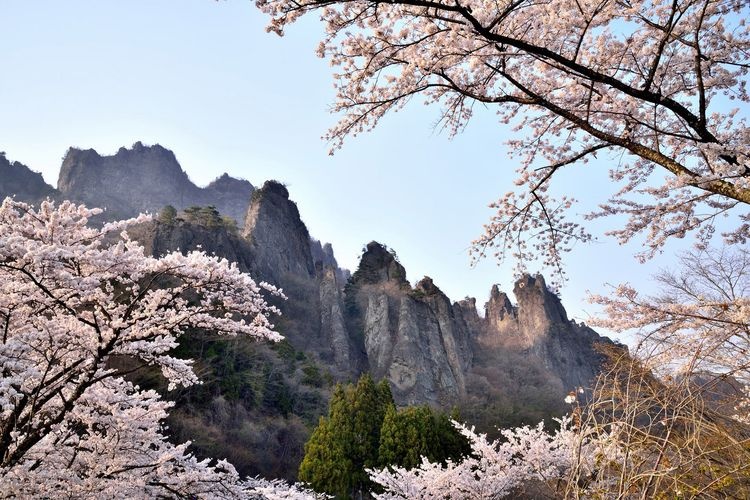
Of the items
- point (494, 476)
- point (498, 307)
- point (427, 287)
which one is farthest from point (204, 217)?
point (498, 307)

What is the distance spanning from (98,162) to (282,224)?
28695mm

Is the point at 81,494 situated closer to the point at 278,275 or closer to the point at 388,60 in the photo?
the point at 388,60

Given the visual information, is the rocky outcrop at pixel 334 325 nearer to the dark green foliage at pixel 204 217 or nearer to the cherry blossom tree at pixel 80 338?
the dark green foliage at pixel 204 217

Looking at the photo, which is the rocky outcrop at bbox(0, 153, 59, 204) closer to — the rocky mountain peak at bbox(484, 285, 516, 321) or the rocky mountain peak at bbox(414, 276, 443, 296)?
the rocky mountain peak at bbox(414, 276, 443, 296)

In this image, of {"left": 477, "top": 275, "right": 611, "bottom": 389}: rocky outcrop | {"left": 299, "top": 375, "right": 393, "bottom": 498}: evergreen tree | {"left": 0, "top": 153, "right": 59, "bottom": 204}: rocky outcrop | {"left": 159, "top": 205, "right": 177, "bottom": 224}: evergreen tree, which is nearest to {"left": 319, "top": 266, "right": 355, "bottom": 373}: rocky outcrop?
{"left": 159, "top": 205, "right": 177, "bottom": 224}: evergreen tree

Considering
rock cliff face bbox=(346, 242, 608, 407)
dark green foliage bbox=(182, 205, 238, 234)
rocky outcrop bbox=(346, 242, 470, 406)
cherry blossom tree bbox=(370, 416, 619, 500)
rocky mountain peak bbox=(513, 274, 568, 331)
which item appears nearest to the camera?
cherry blossom tree bbox=(370, 416, 619, 500)

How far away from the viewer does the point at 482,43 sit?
12.4 feet

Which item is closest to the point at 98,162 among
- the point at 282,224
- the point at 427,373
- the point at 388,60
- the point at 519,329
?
the point at 282,224

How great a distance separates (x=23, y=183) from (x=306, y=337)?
36.5 metres

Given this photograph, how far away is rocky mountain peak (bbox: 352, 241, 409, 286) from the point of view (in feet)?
135

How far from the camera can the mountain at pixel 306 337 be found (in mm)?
19094

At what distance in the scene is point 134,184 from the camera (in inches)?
2329

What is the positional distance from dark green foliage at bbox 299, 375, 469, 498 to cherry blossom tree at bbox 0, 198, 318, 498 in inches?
409

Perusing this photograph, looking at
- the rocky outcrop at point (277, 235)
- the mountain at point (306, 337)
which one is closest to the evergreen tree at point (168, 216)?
the mountain at point (306, 337)
